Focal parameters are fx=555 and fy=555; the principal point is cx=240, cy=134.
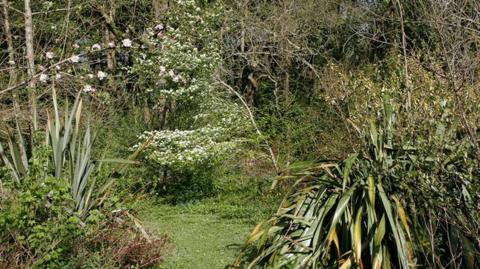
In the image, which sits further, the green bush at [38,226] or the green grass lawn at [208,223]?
the green grass lawn at [208,223]

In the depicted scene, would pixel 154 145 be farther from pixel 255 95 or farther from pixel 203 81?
pixel 255 95

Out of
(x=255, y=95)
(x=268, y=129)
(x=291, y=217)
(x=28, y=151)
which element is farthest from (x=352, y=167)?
(x=255, y=95)

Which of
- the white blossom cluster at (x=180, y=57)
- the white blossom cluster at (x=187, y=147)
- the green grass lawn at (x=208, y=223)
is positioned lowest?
the green grass lawn at (x=208, y=223)

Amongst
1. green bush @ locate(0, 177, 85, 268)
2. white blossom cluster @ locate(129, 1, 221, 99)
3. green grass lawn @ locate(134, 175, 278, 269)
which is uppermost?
white blossom cluster @ locate(129, 1, 221, 99)

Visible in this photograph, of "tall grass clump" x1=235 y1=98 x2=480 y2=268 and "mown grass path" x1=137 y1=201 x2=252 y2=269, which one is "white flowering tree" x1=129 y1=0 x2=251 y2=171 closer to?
"mown grass path" x1=137 y1=201 x2=252 y2=269

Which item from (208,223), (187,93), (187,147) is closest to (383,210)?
(208,223)

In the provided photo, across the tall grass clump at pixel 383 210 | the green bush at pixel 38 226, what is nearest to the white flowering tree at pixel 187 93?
the green bush at pixel 38 226

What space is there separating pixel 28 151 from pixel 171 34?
4.86 metres

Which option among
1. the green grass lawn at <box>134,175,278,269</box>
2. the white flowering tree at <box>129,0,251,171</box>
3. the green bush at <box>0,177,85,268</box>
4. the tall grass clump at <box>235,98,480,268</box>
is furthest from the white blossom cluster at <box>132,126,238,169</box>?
the tall grass clump at <box>235,98,480,268</box>

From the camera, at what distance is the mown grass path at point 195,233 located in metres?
6.53

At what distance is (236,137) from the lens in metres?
11.3

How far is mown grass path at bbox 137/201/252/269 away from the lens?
6.53 m

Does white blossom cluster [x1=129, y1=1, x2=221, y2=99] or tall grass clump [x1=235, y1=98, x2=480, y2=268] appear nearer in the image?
tall grass clump [x1=235, y1=98, x2=480, y2=268]

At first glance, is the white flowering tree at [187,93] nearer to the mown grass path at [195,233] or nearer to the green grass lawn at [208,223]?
the green grass lawn at [208,223]
